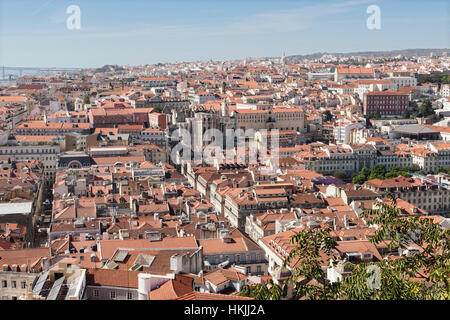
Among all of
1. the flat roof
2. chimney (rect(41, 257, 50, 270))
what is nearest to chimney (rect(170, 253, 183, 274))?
chimney (rect(41, 257, 50, 270))

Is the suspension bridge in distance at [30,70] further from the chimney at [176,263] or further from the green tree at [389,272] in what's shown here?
the green tree at [389,272]

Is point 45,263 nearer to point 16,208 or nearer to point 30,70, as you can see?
point 16,208

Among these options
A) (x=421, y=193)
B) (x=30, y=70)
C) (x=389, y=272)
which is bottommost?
(x=421, y=193)

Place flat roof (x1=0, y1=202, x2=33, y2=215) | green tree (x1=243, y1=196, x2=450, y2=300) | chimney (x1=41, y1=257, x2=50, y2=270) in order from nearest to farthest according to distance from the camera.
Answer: green tree (x1=243, y1=196, x2=450, y2=300) < chimney (x1=41, y1=257, x2=50, y2=270) < flat roof (x1=0, y1=202, x2=33, y2=215)

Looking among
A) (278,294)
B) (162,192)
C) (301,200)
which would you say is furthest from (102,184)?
(278,294)

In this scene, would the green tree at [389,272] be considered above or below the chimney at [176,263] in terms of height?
above

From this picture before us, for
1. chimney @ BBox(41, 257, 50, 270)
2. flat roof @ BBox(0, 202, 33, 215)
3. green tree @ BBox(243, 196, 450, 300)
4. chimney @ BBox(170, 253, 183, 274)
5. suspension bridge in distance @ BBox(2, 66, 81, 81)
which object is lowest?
flat roof @ BBox(0, 202, 33, 215)

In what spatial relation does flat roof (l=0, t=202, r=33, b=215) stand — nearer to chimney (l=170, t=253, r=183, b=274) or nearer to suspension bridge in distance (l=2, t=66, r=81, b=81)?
suspension bridge in distance (l=2, t=66, r=81, b=81)

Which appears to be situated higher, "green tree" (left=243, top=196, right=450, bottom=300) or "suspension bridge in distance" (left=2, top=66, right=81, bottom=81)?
"suspension bridge in distance" (left=2, top=66, right=81, bottom=81)

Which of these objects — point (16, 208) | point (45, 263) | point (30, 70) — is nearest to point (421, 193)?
point (16, 208)

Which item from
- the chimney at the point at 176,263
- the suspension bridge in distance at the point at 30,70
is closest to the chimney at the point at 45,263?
the chimney at the point at 176,263
